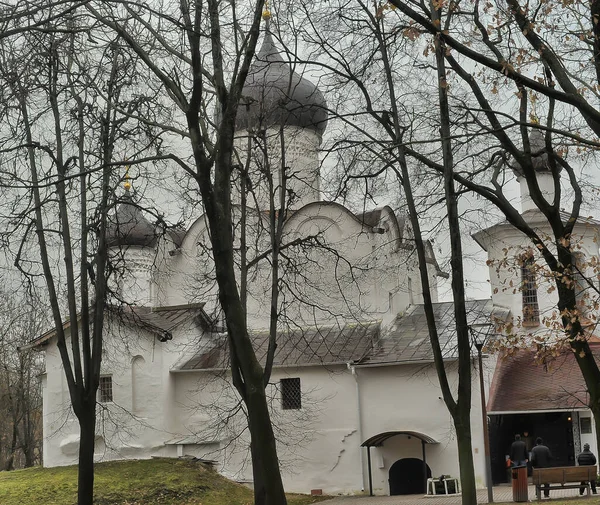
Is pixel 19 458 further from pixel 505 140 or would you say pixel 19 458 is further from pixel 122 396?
pixel 505 140

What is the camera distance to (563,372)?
2417 cm

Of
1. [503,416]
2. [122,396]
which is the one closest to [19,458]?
[122,396]

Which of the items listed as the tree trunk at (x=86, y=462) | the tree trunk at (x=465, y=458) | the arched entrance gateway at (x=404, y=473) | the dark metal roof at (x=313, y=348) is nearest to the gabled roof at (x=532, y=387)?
the arched entrance gateway at (x=404, y=473)

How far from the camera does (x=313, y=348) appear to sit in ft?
86.4

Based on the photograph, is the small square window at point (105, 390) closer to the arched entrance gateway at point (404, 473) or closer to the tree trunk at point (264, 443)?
the arched entrance gateway at point (404, 473)

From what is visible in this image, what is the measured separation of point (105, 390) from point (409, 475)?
30.3 feet

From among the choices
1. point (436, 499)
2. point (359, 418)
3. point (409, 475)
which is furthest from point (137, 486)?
point (409, 475)

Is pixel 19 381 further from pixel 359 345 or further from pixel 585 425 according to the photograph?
pixel 585 425

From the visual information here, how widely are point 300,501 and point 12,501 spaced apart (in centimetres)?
675

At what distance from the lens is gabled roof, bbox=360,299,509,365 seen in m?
24.3

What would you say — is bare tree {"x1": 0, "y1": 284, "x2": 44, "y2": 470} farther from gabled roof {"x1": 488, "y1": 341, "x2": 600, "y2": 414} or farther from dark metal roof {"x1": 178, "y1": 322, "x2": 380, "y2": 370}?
gabled roof {"x1": 488, "y1": 341, "x2": 600, "y2": 414}

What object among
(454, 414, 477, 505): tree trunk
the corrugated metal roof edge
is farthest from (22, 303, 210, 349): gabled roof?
(454, 414, 477, 505): tree trunk

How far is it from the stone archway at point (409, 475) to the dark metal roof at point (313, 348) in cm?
316

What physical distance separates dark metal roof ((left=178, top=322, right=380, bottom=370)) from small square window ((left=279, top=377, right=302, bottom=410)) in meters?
0.58
